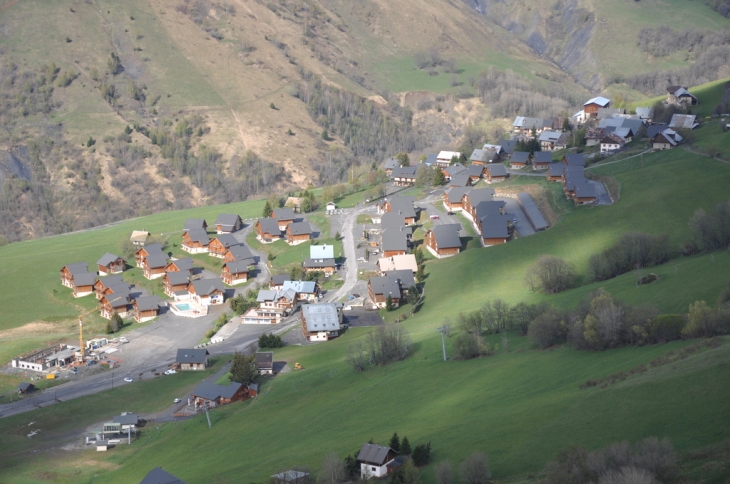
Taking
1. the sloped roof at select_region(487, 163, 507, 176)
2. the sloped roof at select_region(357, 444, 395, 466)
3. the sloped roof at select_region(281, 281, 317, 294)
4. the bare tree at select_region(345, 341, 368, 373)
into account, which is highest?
the sloped roof at select_region(487, 163, 507, 176)

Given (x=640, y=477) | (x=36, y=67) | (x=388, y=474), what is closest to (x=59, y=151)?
(x=36, y=67)

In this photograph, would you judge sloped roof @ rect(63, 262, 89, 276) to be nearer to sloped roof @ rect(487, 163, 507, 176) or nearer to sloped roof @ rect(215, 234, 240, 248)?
sloped roof @ rect(215, 234, 240, 248)

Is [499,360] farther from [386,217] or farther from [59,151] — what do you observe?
[59,151]

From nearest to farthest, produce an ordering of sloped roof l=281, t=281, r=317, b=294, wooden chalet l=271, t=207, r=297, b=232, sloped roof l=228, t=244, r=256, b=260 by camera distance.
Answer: sloped roof l=281, t=281, r=317, b=294 < sloped roof l=228, t=244, r=256, b=260 < wooden chalet l=271, t=207, r=297, b=232

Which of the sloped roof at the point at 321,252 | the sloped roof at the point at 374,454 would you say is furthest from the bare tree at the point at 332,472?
the sloped roof at the point at 321,252

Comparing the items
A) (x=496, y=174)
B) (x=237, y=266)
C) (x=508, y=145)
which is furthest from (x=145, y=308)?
(x=508, y=145)

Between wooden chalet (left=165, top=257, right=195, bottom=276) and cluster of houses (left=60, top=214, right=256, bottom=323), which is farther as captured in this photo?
wooden chalet (left=165, top=257, right=195, bottom=276)

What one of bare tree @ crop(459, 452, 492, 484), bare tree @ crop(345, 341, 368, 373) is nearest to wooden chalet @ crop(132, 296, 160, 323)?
bare tree @ crop(345, 341, 368, 373)
